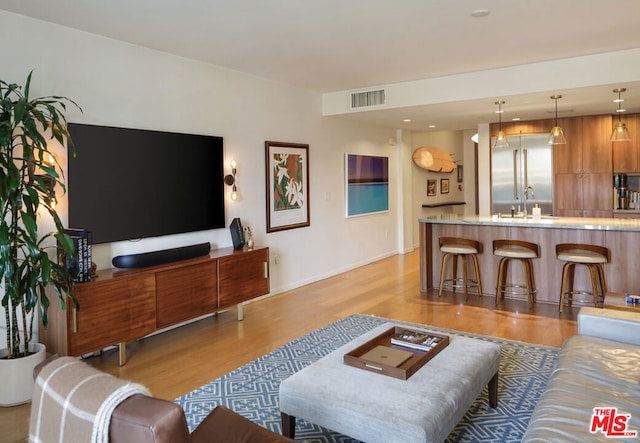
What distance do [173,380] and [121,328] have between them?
0.60 meters

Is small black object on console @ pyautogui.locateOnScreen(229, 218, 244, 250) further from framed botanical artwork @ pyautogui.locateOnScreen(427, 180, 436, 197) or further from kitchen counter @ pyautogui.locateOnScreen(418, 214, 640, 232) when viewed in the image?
framed botanical artwork @ pyautogui.locateOnScreen(427, 180, 436, 197)

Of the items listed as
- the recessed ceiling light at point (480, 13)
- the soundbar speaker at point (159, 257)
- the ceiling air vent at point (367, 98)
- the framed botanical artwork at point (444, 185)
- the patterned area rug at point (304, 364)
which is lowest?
the patterned area rug at point (304, 364)

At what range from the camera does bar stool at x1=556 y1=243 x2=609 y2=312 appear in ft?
15.3

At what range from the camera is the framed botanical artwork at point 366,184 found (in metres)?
7.22

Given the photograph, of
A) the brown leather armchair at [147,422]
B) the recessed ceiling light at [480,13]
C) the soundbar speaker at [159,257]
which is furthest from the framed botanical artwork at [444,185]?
the brown leather armchair at [147,422]

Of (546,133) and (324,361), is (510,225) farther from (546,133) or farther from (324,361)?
(324,361)

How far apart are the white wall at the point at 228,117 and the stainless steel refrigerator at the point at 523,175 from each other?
1922mm

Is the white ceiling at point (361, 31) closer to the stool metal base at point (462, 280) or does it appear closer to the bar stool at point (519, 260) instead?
the bar stool at point (519, 260)

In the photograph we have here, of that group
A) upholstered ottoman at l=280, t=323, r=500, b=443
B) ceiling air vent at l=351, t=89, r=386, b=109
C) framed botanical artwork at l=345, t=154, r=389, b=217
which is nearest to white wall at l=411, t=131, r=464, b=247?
framed botanical artwork at l=345, t=154, r=389, b=217

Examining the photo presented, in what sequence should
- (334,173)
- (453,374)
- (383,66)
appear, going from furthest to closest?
(334,173), (383,66), (453,374)

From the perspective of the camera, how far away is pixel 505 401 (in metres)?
2.88

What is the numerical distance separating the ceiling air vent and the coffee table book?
3.84 meters

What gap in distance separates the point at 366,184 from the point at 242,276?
142 inches

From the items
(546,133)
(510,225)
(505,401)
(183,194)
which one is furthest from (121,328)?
(546,133)
